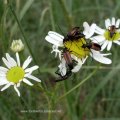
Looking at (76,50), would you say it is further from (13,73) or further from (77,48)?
(13,73)

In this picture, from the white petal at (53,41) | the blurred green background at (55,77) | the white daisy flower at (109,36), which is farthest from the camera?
the blurred green background at (55,77)

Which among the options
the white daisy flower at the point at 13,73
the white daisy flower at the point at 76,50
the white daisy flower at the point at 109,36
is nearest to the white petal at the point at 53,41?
the white daisy flower at the point at 76,50

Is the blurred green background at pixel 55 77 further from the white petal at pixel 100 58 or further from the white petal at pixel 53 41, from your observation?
the white petal at pixel 53 41

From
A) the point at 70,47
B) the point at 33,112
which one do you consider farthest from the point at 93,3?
the point at 70,47

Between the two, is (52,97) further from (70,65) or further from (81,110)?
(81,110)

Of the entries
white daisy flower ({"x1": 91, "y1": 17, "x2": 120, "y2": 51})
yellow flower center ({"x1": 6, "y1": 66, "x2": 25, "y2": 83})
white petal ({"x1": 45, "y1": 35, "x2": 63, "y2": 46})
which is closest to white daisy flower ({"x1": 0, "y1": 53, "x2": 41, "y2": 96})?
yellow flower center ({"x1": 6, "y1": 66, "x2": 25, "y2": 83})

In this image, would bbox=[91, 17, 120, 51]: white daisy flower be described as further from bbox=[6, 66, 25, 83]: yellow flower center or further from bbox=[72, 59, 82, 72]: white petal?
bbox=[6, 66, 25, 83]: yellow flower center
